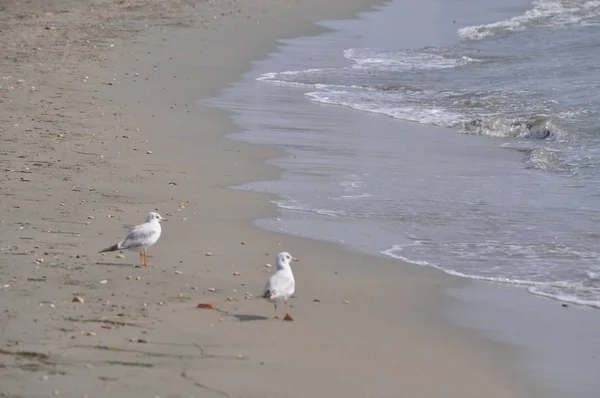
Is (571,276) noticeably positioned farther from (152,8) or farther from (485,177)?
(152,8)


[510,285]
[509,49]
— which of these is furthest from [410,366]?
[509,49]

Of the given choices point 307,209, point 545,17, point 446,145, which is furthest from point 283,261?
point 545,17

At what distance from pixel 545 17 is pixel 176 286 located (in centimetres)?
2236

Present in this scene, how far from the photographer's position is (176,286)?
697cm

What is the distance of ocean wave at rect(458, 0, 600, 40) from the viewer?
976 inches

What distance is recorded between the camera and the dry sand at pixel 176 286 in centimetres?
556

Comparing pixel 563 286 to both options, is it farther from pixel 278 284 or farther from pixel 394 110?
pixel 394 110

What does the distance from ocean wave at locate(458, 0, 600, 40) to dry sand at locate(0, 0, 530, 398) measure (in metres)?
12.3

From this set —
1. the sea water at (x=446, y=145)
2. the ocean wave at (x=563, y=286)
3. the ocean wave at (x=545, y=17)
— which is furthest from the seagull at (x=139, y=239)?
the ocean wave at (x=545, y=17)

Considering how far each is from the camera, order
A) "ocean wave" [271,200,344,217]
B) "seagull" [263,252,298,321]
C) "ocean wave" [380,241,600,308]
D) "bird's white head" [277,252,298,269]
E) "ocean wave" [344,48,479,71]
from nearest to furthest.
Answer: "seagull" [263,252,298,321] < "bird's white head" [277,252,298,269] < "ocean wave" [380,241,600,308] < "ocean wave" [271,200,344,217] < "ocean wave" [344,48,479,71]

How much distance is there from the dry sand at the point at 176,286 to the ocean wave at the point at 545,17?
12.3 m

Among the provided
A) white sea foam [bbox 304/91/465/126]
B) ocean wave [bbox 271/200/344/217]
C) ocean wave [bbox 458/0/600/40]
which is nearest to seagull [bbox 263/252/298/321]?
ocean wave [bbox 271/200/344/217]

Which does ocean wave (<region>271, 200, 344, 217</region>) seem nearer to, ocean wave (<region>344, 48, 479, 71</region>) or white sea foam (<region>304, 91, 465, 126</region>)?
white sea foam (<region>304, 91, 465, 126</region>)

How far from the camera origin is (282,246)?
8.31m
